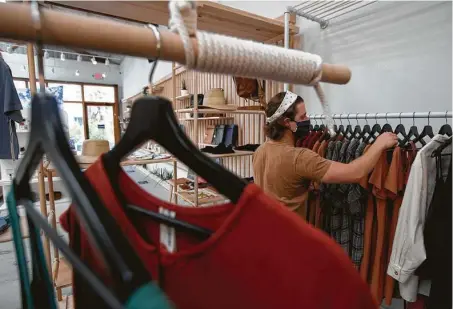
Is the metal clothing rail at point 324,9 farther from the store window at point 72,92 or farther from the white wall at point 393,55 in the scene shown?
the store window at point 72,92

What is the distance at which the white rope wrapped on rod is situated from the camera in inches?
18.6

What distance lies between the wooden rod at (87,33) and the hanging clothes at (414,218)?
0.97 metres

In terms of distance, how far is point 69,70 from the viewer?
7.43 m

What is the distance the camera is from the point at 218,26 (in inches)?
70.4

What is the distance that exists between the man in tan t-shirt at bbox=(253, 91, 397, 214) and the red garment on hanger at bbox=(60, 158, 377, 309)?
750 mm

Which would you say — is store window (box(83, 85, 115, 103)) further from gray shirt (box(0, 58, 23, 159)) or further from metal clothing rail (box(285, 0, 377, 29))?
metal clothing rail (box(285, 0, 377, 29))

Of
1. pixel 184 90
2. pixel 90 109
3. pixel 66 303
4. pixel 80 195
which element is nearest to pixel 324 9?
pixel 80 195

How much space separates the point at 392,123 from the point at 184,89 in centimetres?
266

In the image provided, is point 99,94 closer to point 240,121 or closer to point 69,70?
point 69,70

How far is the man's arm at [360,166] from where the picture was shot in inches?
42.0

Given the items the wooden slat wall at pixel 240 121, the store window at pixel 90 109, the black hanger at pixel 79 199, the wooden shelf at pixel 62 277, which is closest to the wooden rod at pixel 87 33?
the black hanger at pixel 79 199

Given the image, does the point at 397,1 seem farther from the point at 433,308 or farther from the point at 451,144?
the point at 433,308

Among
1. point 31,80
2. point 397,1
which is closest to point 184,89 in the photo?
point 31,80

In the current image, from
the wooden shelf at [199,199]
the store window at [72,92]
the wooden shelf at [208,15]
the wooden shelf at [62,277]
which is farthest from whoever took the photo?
the store window at [72,92]
